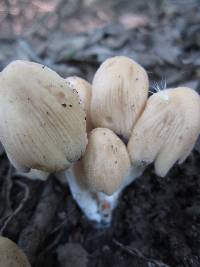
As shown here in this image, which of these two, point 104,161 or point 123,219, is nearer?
point 104,161

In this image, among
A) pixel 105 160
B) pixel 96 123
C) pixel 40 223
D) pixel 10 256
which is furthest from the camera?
pixel 40 223

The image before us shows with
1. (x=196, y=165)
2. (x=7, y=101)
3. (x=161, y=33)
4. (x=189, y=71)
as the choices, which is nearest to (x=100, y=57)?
(x=189, y=71)

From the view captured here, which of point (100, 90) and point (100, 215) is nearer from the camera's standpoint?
point (100, 90)

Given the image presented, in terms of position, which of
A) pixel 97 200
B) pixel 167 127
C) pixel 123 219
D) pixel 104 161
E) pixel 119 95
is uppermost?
pixel 119 95

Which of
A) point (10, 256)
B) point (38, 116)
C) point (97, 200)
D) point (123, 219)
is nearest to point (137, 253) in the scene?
point (123, 219)

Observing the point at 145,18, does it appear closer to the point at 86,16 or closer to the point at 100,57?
the point at 86,16

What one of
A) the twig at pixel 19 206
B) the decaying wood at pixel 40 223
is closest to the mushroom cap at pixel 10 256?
the decaying wood at pixel 40 223

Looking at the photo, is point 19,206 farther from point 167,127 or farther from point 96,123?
point 167,127

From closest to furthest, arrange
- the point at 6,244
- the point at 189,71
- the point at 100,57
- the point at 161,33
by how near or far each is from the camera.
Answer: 1. the point at 6,244
2. the point at 189,71
3. the point at 100,57
4. the point at 161,33
